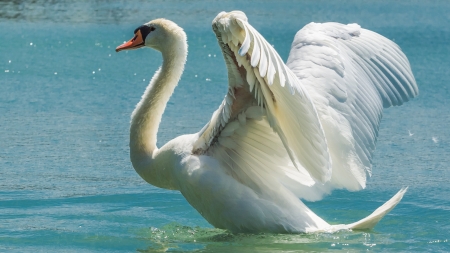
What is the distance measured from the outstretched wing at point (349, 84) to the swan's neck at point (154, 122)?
34.5 inches

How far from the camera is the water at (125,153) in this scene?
5.80 metres

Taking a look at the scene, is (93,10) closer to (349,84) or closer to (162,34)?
(162,34)

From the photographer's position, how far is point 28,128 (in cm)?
942

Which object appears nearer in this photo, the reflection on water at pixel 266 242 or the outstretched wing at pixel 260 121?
the outstretched wing at pixel 260 121

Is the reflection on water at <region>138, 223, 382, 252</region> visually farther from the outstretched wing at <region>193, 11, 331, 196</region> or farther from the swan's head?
the swan's head

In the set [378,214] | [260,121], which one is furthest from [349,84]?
[378,214]

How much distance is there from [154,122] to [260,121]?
1.01 meters

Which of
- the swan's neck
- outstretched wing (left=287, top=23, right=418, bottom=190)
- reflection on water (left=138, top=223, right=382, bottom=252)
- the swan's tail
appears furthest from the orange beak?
the swan's tail

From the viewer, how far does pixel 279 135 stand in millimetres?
5051

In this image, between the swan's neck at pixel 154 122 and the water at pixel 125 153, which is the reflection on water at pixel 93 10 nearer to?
the water at pixel 125 153

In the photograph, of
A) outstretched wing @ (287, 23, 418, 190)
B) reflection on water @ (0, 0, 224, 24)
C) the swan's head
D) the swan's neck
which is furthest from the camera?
reflection on water @ (0, 0, 224, 24)

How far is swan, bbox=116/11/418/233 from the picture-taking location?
509 cm

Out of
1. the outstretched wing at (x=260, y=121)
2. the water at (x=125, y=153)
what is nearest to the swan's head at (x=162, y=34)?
the outstretched wing at (x=260, y=121)

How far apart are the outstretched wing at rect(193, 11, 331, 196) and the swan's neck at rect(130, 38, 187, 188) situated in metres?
0.36
